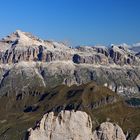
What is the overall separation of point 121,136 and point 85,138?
14.0 meters

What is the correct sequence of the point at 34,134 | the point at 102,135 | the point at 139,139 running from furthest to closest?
the point at 139,139
the point at 102,135
the point at 34,134

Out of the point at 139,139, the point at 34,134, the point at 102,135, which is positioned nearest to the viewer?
the point at 34,134

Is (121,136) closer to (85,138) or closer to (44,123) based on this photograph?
(85,138)

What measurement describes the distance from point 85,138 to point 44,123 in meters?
10.5

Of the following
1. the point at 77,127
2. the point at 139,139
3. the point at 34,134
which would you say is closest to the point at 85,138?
the point at 77,127

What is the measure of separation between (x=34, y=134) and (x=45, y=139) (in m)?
2.88

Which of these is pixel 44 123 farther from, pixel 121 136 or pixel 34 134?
pixel 121 136

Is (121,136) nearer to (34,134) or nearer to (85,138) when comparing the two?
(85,138)

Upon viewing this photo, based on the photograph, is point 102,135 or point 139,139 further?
point 139,139

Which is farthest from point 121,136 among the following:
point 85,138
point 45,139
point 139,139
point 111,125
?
point 139,139

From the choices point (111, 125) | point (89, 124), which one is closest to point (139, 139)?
point (111, 125)

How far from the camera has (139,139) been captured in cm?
17625

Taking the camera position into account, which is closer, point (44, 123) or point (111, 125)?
point (44, 123)

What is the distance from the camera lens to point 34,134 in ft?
424
